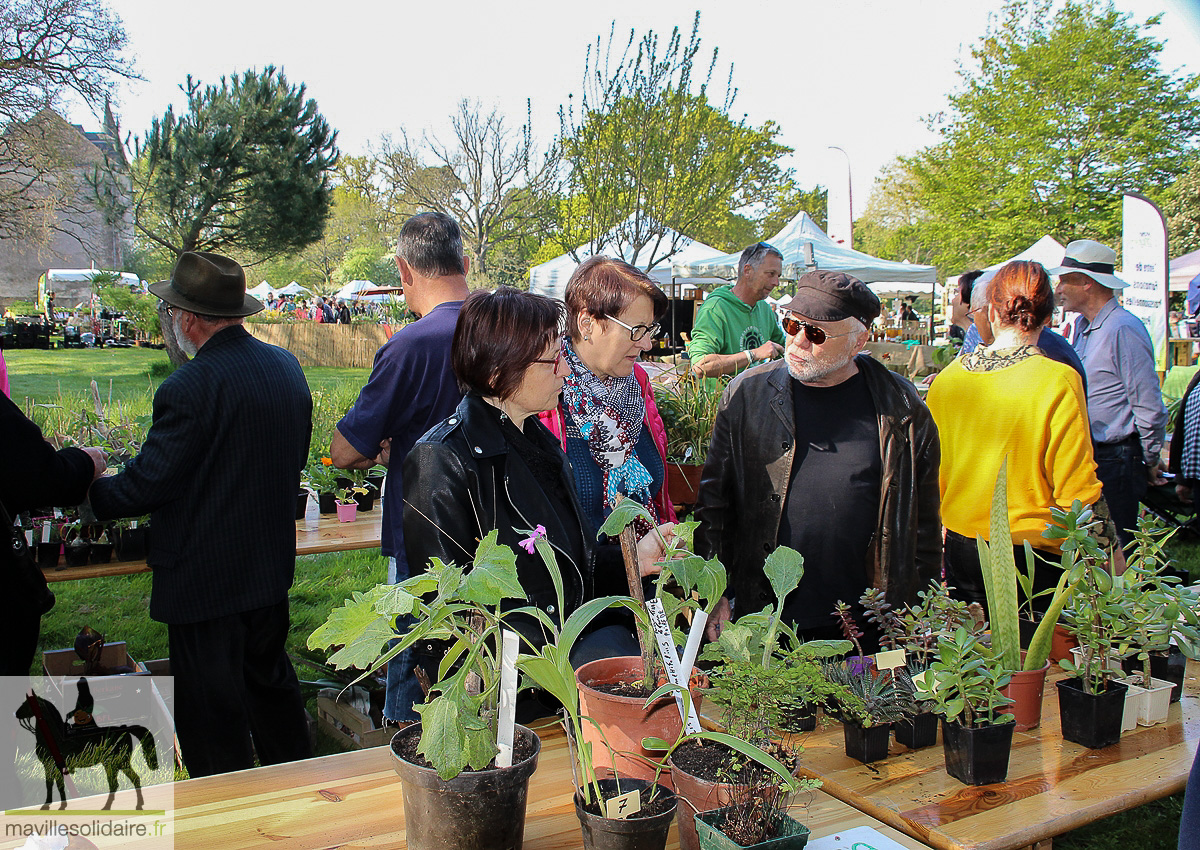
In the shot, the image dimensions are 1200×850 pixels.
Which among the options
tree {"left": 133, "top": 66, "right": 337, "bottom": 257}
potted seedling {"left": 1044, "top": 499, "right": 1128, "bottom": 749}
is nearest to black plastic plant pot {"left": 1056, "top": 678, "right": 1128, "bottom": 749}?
potted seedling {"left": 1044, "top": 499, "right": 1128, "bottom": 749}

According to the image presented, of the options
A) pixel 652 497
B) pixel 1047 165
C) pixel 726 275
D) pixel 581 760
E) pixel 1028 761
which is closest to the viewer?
pixel 581 760

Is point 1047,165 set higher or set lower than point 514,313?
higher

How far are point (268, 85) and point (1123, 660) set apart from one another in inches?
835

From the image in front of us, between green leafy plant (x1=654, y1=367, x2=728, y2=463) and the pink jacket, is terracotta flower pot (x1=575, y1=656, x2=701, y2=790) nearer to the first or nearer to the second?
the pink jacket

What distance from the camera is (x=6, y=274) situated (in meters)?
36.9

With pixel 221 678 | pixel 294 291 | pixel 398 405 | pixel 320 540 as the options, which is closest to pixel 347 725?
pixel 320 540

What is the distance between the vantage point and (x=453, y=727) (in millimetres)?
1082

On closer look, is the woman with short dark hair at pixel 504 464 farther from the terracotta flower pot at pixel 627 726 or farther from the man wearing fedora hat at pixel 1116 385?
the man wearing fedora hat at pixel 1116 385

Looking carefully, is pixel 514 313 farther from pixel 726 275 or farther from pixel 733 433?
pixel 726 275

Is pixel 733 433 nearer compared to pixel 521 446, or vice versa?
pixel 521 446

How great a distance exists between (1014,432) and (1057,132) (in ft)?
81.5

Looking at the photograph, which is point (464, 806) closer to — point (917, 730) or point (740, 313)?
point (917, 730)

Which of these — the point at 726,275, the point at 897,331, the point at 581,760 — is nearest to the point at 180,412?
the point at 581,760

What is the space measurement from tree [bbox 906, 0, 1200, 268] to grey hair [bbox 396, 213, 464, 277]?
958 inches
